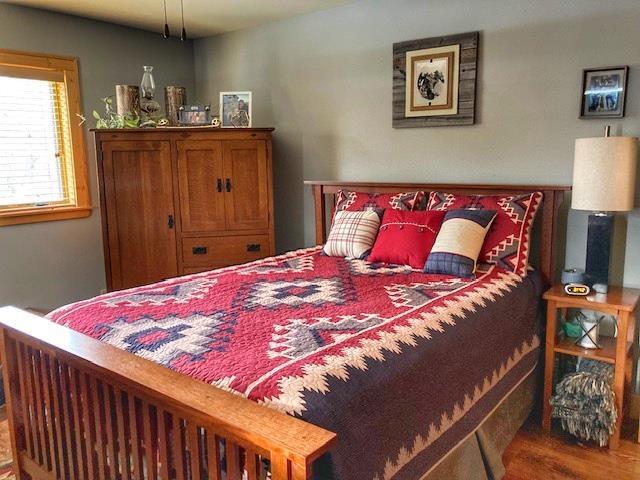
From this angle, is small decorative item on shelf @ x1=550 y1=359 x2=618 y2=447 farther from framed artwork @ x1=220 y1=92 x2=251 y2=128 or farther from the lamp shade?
framed artwork @ x1=220 y1=92 x2=251 y2=128

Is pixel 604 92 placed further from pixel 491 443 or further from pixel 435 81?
pixel 491 443

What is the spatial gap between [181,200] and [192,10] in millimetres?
1319

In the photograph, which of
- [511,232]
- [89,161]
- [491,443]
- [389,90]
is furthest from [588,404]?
[89,161]

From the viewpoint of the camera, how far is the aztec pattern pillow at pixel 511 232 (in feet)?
8.58

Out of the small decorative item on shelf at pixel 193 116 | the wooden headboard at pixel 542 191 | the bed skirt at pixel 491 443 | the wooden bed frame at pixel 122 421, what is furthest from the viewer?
the small decorative item on shelf at pixel 193 116

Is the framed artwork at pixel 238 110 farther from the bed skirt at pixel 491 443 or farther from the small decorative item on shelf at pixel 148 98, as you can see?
the bed skirt at pixel 491 443

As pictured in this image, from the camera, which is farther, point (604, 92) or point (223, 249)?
point (223, 249)

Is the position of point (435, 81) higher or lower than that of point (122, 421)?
higher

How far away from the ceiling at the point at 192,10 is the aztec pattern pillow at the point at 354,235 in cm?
150

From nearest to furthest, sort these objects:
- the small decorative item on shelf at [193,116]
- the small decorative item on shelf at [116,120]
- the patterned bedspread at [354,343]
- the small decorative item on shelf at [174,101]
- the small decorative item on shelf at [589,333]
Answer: the patterned bedspread at [354,343] → the small decorative item on shelf at [589,333] → the small decorative item on shelf at [116,120] → the small decorative item on shelf at [193,116] → the small decorative item on shelf at [174,101]

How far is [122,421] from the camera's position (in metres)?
1.50

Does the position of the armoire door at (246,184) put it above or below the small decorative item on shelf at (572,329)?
above

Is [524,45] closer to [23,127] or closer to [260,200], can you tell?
[260,200]

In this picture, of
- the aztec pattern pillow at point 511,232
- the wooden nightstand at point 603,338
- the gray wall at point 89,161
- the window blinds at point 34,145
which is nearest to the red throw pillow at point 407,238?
the aztec pattern pillow at point 511,232
